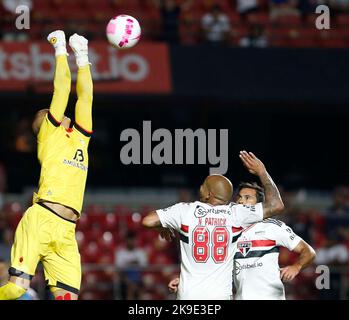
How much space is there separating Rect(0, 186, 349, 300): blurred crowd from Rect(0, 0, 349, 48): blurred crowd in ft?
10.5

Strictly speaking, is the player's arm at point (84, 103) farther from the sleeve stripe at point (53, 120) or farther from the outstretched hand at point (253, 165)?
the outstretched hand at point (253, 165)

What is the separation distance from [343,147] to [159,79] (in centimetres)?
533

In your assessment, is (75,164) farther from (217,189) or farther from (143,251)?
(143,251)

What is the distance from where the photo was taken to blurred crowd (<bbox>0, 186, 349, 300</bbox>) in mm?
17156

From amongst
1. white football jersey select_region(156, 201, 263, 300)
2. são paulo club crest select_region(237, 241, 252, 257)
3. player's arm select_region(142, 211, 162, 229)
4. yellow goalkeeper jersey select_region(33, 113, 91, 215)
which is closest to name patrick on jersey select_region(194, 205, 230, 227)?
white football jersey select_region(156, 201, 263, 300)

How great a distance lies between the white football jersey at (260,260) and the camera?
1001cm

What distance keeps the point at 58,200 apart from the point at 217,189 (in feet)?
5.41

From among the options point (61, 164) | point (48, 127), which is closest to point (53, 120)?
point (48, 127)

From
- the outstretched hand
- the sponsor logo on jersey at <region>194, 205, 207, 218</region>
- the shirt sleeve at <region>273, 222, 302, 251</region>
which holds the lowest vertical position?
the shirt sleeve at <region>273, 222, 302, 251</region>

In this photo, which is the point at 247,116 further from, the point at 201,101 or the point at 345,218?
the point at 345,218

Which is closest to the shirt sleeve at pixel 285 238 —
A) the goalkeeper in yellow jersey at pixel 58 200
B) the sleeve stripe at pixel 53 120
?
Answer: the goalkeeper in yellow jersey at pixel 58 200

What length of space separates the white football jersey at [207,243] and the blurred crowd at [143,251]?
713 cm

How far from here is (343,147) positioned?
23.3 metres

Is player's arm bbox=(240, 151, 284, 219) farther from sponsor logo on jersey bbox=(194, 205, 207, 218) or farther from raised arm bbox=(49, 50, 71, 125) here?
raised arm bbox=(49, 50, 71, 125)
